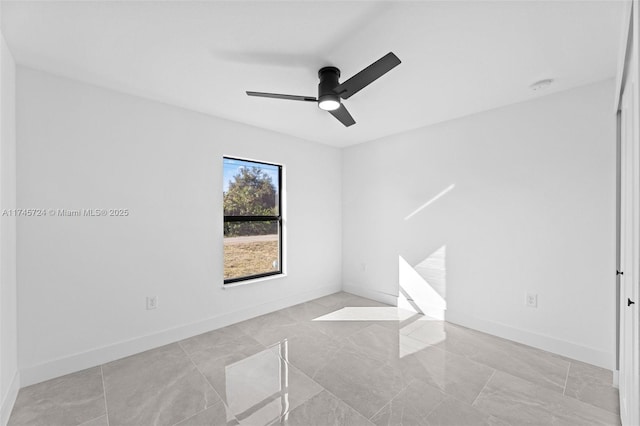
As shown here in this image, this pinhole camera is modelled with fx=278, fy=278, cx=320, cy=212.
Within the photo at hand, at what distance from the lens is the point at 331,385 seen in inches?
82.4

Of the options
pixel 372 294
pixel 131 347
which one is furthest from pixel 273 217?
pixel 131 347

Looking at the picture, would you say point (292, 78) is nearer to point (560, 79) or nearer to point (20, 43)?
point (20, 43)

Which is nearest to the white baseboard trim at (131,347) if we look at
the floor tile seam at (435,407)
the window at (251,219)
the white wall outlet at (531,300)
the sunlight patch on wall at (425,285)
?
the window at (251,219)

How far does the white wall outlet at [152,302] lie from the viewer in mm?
2662

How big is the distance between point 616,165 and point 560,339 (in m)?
1.58

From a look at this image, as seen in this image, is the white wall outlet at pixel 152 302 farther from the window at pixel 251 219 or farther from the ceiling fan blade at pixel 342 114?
the ceiling fan blade at pixel 342 114

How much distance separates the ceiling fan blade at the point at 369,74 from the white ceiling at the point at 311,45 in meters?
0.22

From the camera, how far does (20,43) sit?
1.84 metres

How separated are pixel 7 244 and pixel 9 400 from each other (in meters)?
1.02

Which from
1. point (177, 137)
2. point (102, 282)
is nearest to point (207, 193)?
point (177, 137)

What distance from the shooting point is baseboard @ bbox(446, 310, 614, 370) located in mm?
2332

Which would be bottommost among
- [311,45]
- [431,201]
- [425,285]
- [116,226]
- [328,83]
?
[425,285]

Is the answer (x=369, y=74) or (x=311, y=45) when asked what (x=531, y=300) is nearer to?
(x=369, y=74)

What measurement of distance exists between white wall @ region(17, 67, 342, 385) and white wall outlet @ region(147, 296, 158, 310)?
4 centimetres
